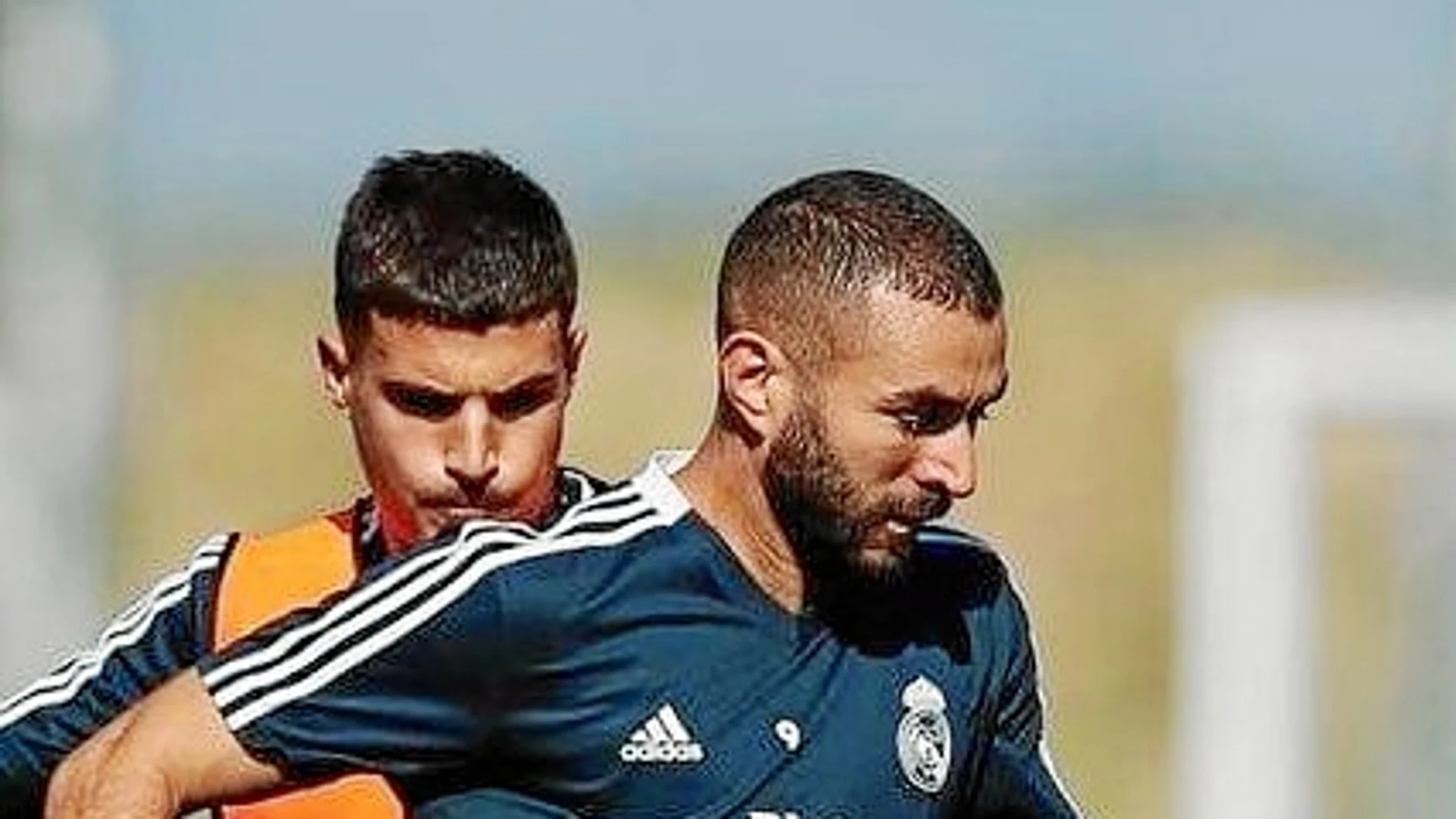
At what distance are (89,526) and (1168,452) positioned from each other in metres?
8.48

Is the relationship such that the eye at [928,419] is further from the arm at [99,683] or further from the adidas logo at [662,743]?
the arm at [99,683]

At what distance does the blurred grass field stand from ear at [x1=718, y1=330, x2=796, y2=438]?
11.5 metres

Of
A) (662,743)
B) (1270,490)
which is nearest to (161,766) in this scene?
(662,743)

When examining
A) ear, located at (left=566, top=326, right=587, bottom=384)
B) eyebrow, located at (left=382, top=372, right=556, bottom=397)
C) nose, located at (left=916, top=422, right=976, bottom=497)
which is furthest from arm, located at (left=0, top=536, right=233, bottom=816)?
nose, located at (left=916, top=422, right=976, bottom=497)

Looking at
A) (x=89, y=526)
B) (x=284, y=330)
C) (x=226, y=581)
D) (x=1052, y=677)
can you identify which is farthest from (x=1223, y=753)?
(x=284, y=330)

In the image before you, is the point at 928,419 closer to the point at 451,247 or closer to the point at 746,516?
the point at 746,516

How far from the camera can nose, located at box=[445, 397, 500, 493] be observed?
507cm

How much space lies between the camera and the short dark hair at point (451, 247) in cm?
521

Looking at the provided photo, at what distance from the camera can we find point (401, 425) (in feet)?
16.9

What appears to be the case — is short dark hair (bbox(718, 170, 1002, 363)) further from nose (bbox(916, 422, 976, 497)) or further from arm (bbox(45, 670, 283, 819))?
arm (bbox(45, 670, 283, 819))

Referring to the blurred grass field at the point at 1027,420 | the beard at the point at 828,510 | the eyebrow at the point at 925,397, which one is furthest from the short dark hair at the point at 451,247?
the blurred grass field at the point at 1027,420

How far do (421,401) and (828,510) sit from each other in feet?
2.00

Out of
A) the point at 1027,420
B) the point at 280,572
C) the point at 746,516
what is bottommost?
the point at 1027,420

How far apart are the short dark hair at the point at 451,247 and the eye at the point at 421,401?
81 mm
